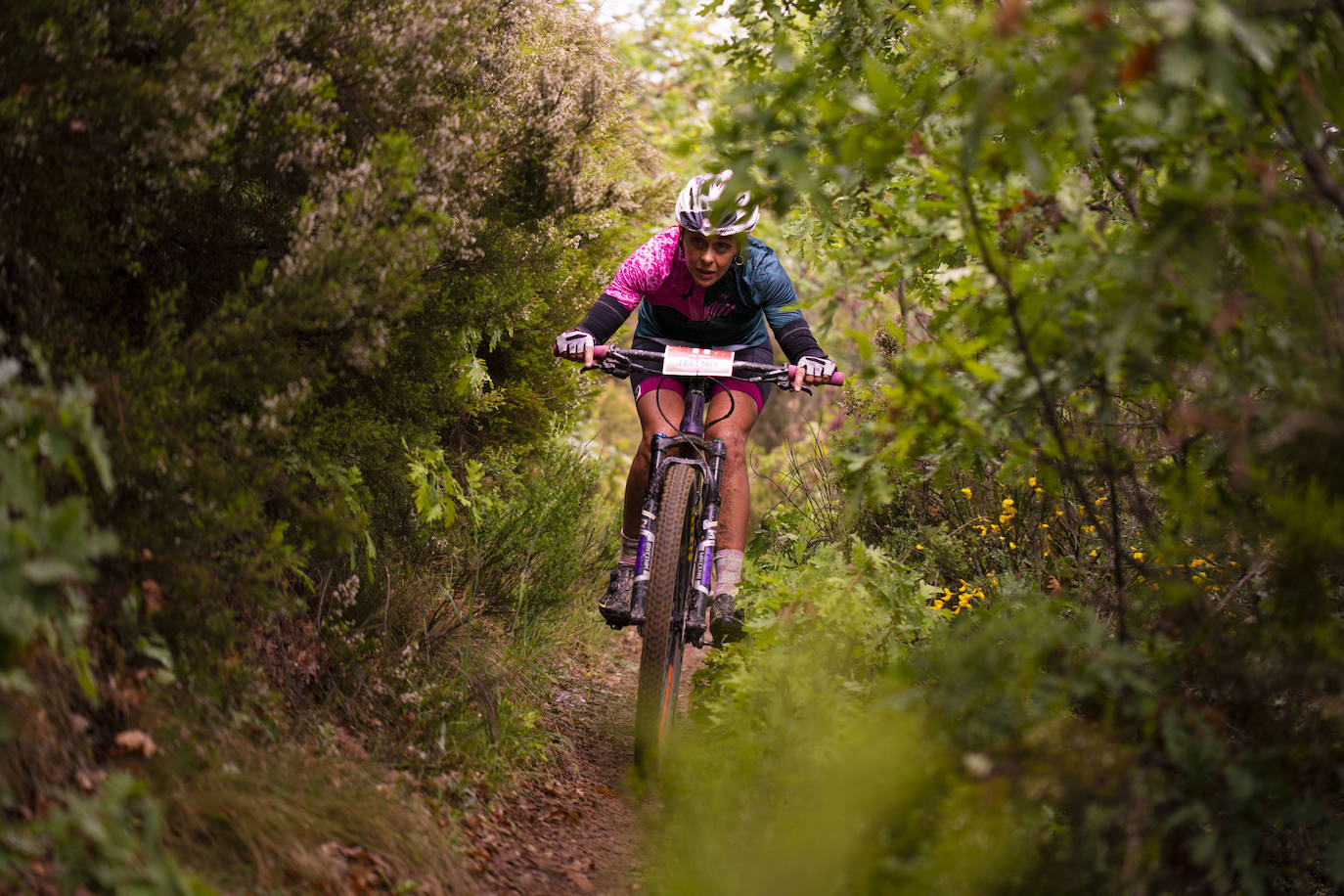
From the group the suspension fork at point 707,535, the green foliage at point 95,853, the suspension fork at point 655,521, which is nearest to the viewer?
the green foliage at point 95,853

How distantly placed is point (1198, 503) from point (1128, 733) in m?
Result: 0.74

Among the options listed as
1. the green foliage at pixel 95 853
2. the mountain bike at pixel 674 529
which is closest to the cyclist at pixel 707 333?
the mountain bike at pixel 674 529

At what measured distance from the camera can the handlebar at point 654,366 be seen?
14.0 feet

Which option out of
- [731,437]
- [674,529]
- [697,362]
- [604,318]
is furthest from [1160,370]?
[604,318]

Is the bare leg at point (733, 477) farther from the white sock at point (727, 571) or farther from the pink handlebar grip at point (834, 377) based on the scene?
the pink handlebar grip at point (834, 377)

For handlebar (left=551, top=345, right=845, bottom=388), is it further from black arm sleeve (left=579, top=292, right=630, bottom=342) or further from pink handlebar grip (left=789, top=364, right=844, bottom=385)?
black arm sleeve (left=579, top=292, right=630, bottom=342)

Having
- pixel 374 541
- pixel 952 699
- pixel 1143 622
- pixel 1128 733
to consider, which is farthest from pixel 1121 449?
pixel 374 541

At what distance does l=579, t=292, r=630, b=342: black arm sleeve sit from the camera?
4500mm

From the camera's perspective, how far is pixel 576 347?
4.24 m

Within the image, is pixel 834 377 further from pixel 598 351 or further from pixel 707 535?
pixel 598 351

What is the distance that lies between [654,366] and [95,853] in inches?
114

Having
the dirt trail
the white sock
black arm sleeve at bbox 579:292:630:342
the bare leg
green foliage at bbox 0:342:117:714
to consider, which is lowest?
the dirt trail

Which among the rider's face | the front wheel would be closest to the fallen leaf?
the front wheel

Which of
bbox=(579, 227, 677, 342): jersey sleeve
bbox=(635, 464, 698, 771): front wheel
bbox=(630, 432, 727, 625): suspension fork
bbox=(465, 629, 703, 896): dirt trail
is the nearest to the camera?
bbox=(465, 629, 703, 896): dirt trail
